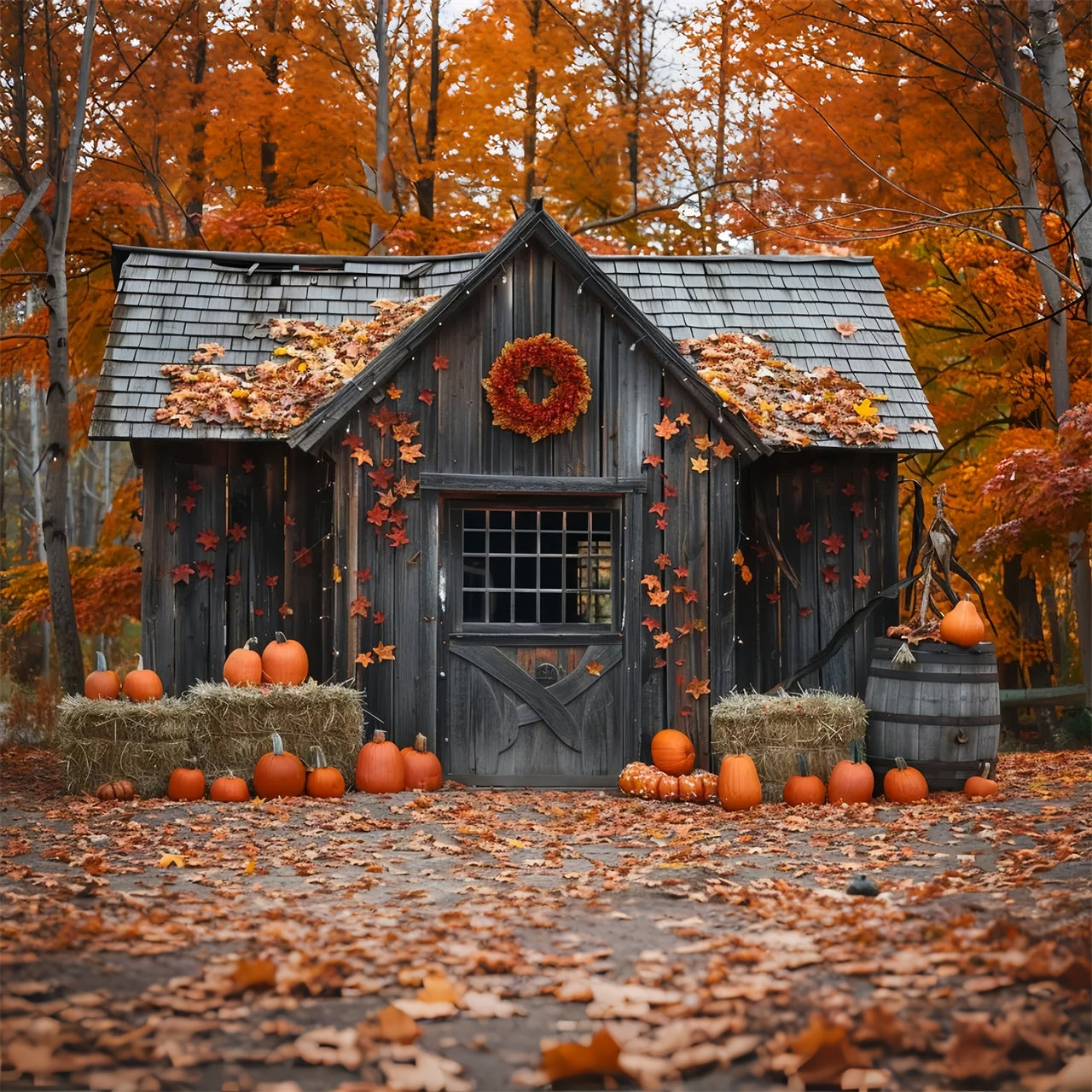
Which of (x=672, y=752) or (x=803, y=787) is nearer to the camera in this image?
(x=803, y=787)

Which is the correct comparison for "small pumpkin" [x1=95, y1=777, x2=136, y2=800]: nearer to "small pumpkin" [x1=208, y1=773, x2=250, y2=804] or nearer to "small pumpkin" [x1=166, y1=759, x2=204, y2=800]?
"small pumpkin" [x1=166, y1=759, x2=204, y2=800]

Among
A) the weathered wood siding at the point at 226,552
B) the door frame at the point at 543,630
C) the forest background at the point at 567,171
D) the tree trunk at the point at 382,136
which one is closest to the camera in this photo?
the door frame at the point at 543,630

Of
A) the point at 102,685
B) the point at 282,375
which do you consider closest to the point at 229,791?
the point at 102,685

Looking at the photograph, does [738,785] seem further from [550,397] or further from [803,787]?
[550,397]

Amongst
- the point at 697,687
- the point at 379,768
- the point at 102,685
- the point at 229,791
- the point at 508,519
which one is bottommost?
the point at 229,791

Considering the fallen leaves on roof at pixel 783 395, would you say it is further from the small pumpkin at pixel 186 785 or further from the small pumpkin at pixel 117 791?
the small pumpkin at pixel 117 791

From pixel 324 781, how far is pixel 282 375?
12.2ft

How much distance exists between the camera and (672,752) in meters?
10.3

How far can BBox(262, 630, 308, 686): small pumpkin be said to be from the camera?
10.1 meters

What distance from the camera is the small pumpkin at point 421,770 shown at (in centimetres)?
1004

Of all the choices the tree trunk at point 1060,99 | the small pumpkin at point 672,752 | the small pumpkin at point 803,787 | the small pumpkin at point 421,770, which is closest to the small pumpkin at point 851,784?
the small pumpkin at point 803,787

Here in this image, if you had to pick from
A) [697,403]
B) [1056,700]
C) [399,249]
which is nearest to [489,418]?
[697,403]

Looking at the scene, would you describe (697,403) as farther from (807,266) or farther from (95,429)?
(95,429)

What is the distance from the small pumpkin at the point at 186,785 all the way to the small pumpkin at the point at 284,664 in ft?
3.18
